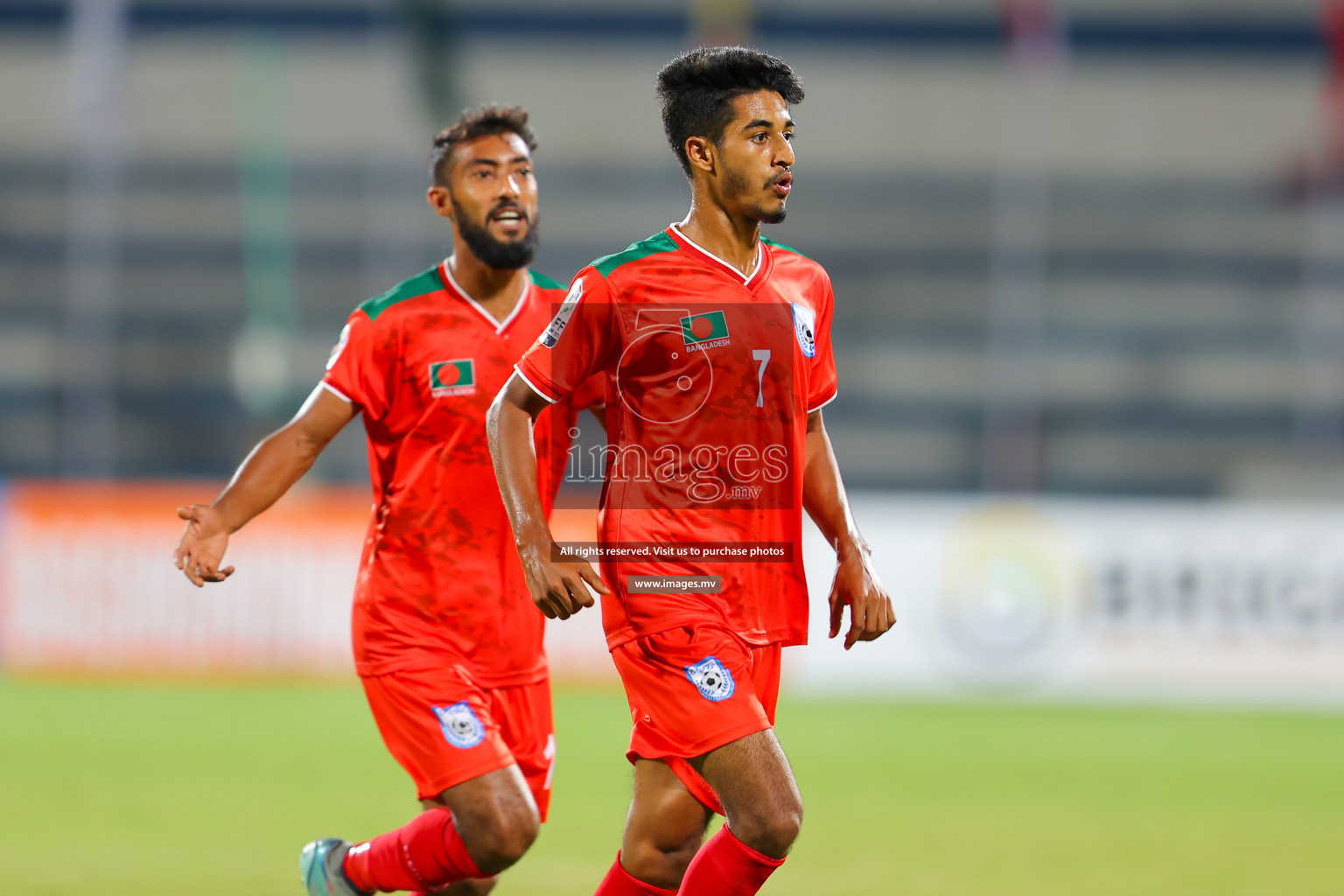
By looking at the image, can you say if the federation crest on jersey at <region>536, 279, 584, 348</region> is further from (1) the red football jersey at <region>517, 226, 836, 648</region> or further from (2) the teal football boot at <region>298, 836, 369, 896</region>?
(2) the teal football boot at <region>298, 836, 369, 896</region>

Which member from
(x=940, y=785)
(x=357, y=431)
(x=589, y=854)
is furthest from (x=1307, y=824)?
(x=357, y=431)

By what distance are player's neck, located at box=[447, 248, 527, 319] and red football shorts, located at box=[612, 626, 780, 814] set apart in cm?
126

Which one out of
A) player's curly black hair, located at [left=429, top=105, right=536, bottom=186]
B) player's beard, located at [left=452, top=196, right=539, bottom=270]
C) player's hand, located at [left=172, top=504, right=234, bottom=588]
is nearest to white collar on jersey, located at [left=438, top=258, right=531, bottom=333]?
player's beard, located at [left=452, top=196, right=539, bottom=270]

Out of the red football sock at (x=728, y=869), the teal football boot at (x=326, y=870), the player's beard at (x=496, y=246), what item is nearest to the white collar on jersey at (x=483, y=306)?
the player's beard at (x=496, y=246)

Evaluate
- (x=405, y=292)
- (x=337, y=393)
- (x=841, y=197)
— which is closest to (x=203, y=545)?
(x=337, y=393)

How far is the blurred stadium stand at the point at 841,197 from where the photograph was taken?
1761 cm

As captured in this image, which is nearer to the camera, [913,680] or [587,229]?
[913,680]

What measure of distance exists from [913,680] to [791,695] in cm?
89

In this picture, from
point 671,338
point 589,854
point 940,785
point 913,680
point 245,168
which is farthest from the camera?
point 245,168

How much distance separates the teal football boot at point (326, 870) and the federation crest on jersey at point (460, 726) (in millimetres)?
521

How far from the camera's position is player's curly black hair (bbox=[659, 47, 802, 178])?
371 cm

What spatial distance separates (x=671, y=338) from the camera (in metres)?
3.71

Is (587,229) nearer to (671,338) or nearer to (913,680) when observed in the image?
(913,680)

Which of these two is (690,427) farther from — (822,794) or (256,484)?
(822,794)
